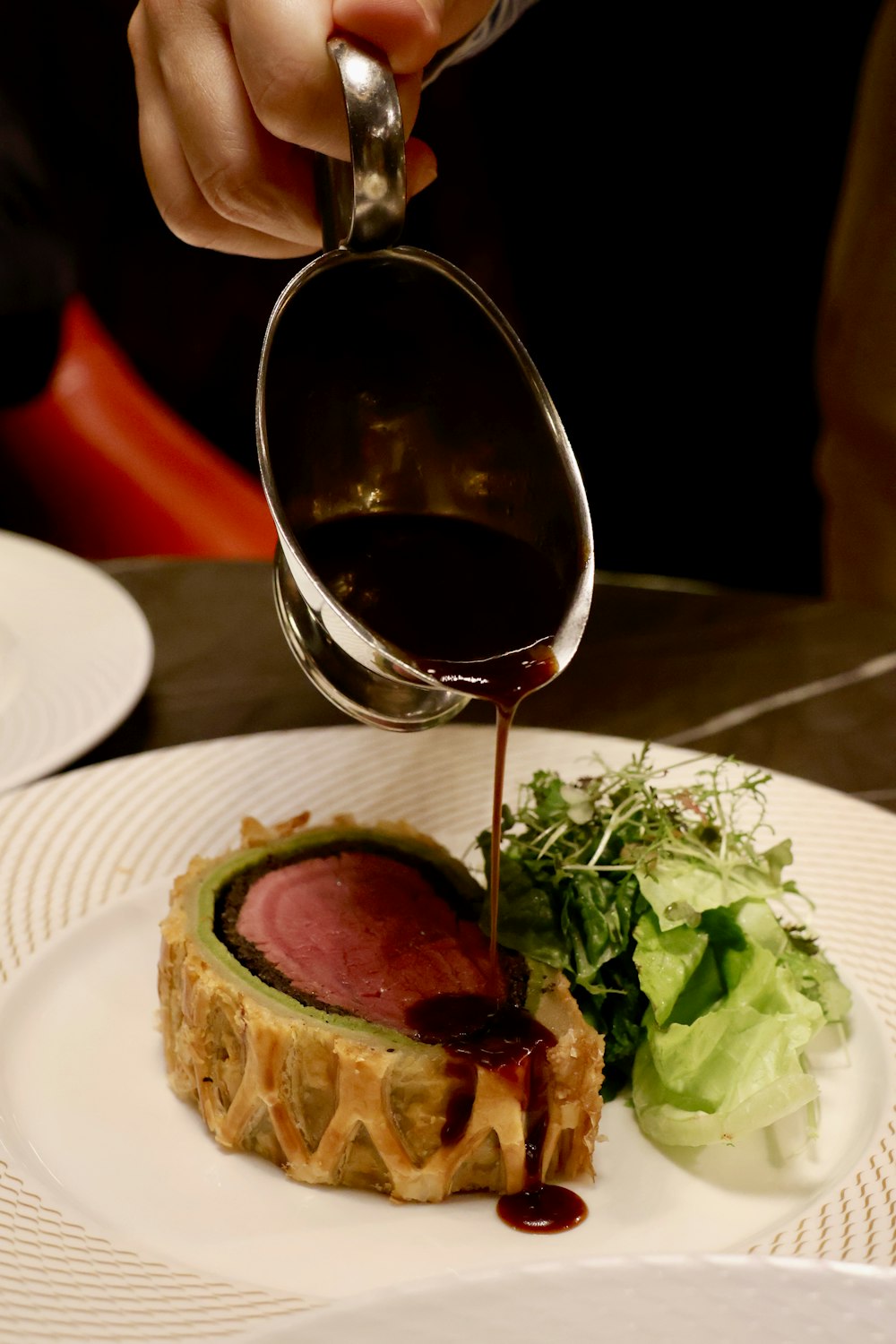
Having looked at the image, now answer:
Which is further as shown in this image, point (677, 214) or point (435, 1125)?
point (677, 214)

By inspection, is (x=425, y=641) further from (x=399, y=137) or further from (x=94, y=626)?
→ (x=94, y=626)

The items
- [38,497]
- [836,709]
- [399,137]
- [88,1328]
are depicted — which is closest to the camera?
[88,1328]

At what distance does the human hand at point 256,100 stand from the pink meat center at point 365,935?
0.72 metres

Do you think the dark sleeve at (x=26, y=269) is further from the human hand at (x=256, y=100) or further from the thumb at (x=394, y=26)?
the thumb at (x=394, y=26)

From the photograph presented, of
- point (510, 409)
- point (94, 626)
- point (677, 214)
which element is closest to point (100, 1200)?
point (510, 409)

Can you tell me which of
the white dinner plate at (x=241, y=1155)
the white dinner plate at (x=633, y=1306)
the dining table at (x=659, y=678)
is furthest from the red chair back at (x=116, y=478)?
the white dinner plate at (x=633, y=1306)

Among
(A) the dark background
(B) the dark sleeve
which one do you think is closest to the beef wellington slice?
(B) the dark sleeve

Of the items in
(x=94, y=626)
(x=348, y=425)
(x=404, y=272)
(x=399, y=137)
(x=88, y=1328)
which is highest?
(x=399, y=137)

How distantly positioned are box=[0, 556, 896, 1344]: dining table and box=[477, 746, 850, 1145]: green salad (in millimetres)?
63

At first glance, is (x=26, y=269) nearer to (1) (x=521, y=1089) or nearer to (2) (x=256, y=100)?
(2) (x=256, y=100)

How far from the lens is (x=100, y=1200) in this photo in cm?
119

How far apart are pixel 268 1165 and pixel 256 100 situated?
3.31 feet

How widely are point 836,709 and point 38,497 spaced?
2393 mm

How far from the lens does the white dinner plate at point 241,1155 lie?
3.48ft
